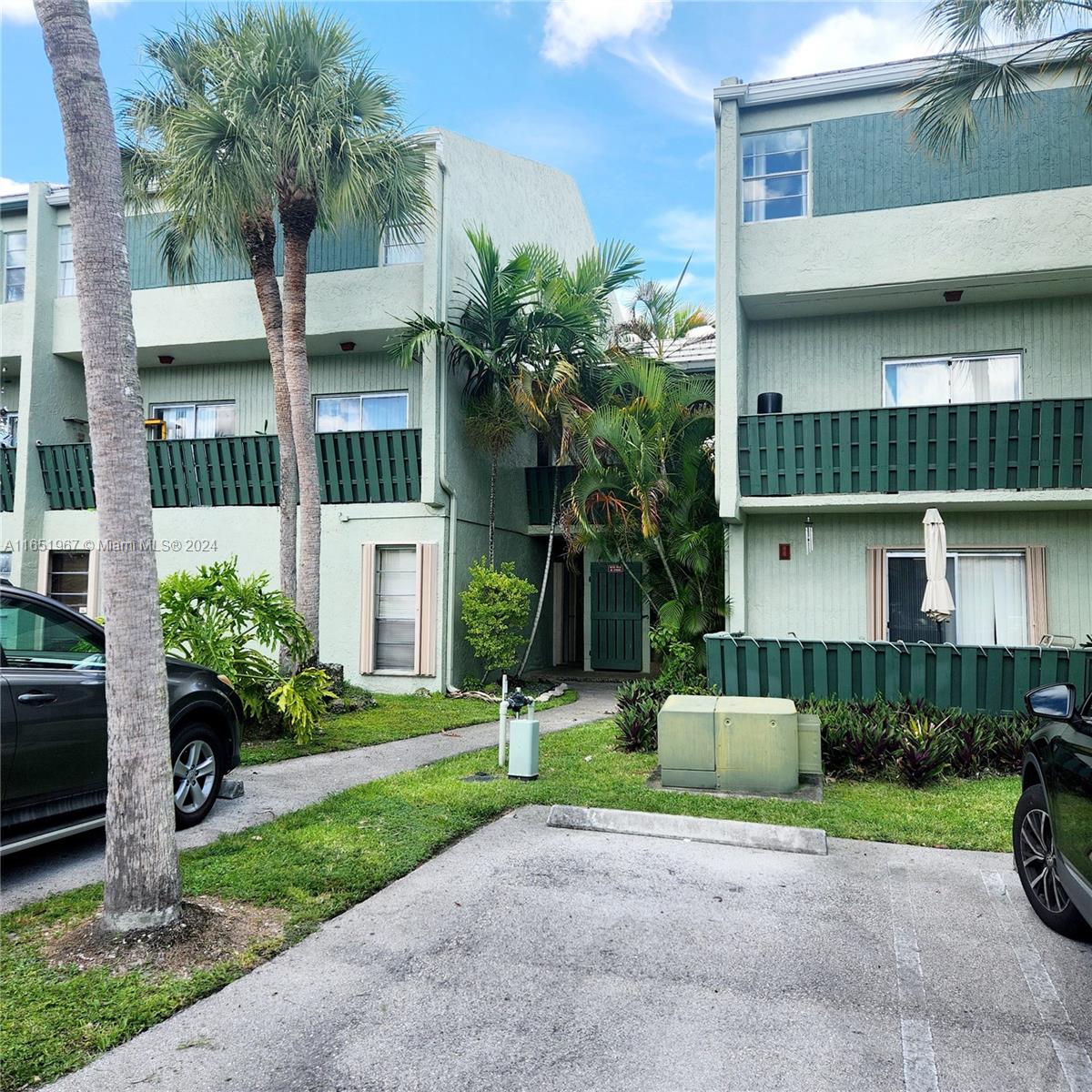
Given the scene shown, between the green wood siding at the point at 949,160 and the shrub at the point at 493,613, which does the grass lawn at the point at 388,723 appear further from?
the green wood siding at the point at 949,160

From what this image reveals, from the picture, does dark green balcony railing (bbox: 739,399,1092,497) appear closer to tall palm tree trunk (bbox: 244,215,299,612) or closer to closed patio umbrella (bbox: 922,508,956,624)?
closed patio umbrella (bbox: 922,508,956,624)

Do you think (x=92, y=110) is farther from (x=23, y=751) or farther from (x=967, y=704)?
(x=967, y=704)

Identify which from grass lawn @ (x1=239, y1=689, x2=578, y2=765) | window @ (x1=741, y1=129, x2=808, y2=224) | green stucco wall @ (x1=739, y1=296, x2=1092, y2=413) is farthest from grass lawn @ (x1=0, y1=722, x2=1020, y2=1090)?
window @ (x1=741, y1=129, x2=808, y2=224)

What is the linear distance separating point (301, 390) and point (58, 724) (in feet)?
24.0

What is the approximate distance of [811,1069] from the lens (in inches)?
121

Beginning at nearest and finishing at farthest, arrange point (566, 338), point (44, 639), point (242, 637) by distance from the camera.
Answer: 1. point (44, 639)
2. point (242, 637)
3. point (566, 338)

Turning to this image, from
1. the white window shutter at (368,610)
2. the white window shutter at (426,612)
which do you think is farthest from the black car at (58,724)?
the white window shutter at (368,610)

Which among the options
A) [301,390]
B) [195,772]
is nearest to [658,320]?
[301,390]

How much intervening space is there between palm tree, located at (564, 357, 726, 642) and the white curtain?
3268 mm

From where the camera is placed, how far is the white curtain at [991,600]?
37.9 ft

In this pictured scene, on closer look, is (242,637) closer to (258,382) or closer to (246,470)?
(246,470)

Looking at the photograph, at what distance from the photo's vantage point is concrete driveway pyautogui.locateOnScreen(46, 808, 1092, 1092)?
3043 millimetres

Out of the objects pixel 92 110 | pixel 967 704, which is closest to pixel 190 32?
pixel 92 110

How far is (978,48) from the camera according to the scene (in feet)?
29.6
